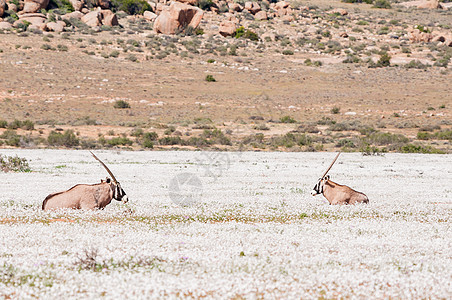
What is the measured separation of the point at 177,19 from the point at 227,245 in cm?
7910

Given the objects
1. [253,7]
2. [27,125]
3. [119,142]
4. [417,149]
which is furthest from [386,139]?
[253,7]

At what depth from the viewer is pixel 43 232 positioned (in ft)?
31.8

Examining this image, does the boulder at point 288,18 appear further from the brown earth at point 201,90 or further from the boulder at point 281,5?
the brown earth at point 201,90

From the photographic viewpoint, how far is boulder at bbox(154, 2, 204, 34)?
83625 millimetres

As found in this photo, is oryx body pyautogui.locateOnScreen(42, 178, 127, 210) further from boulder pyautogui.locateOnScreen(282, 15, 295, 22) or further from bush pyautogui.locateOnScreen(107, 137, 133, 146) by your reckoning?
boulder pyautogui.locateOnScreen(282, 15, 295, 22)

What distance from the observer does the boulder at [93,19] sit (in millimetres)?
84006

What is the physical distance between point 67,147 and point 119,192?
88.7ft

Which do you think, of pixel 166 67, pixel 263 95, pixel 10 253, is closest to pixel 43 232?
pixel 10 253

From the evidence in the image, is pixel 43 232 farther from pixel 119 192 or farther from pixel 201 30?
pixel 201 30

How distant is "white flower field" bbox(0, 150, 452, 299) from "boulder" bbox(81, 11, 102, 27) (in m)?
69.9

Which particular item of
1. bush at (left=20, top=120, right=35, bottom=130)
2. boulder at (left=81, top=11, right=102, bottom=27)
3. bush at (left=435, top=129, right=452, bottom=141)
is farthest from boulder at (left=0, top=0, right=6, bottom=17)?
bush at (left=435, top=129, right=452, bottom=141)

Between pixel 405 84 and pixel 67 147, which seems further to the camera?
pixel 405 84

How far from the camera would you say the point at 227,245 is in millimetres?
8906

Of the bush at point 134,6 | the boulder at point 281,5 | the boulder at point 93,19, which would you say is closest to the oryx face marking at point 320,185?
the boulder at point 93,19
